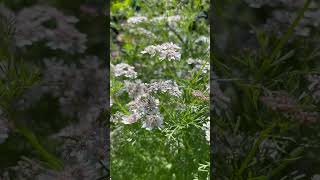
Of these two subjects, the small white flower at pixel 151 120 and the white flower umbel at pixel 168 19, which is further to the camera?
the white flower umbel at pixel 168 19

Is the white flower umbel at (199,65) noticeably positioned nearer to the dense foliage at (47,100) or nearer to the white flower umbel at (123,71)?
the white flower umbel at (123,71)

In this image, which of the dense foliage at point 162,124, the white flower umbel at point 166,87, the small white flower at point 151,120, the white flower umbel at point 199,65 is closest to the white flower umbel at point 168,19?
the dense foliage at point 162,124

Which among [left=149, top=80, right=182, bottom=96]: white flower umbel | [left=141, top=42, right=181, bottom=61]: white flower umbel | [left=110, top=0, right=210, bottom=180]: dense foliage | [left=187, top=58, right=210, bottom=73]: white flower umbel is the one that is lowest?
[left=110, top=0, right=210, bottom=180]: dense foliage

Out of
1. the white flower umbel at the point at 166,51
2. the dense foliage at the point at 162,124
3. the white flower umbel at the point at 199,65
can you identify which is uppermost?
the white flower umbel at the point at 166,51

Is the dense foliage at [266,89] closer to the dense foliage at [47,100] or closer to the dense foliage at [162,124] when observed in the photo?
the dense foliage at [162,124]

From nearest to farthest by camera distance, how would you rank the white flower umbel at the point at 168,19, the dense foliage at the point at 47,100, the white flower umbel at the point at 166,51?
the dense foliage at the point at 47,100
the white flower umbel at the point at 166,51
the white flower umbel at the point at 168,19

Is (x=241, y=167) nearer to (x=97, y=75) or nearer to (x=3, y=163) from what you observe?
(x=97, y=75)

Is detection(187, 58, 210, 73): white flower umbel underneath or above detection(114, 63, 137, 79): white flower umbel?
above

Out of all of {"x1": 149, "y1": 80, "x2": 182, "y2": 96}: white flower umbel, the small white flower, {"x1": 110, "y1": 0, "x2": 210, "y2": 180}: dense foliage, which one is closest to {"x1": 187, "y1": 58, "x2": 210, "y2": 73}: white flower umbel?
{"x1": 110, "y1": 0, "x2": 210, "y2": 180}: dense foliage

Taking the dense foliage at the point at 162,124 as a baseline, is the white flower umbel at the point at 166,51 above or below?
above

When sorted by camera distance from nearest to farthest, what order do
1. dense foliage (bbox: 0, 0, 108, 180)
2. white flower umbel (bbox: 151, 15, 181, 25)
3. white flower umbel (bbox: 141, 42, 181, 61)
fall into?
dense foliage (bbox: 0, 0, 108, 180) < white flower umbel (bbox: 141, 42, 181, 61) < white flower umbel (bbox: 151, 15, 181, 25)

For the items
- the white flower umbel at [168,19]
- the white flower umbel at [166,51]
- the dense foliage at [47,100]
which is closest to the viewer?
the dense foliage at [47,100]

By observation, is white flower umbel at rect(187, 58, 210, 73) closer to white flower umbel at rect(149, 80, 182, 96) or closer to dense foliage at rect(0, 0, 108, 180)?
white flower umbel at rect(149, 80, 182, 96)

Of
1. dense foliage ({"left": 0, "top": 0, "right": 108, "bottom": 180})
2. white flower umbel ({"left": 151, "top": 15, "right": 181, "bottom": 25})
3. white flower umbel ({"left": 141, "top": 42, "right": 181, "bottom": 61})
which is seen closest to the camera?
dense foliage ({"left": 0, "top": 0, "right": 108, "bottom": 180})
